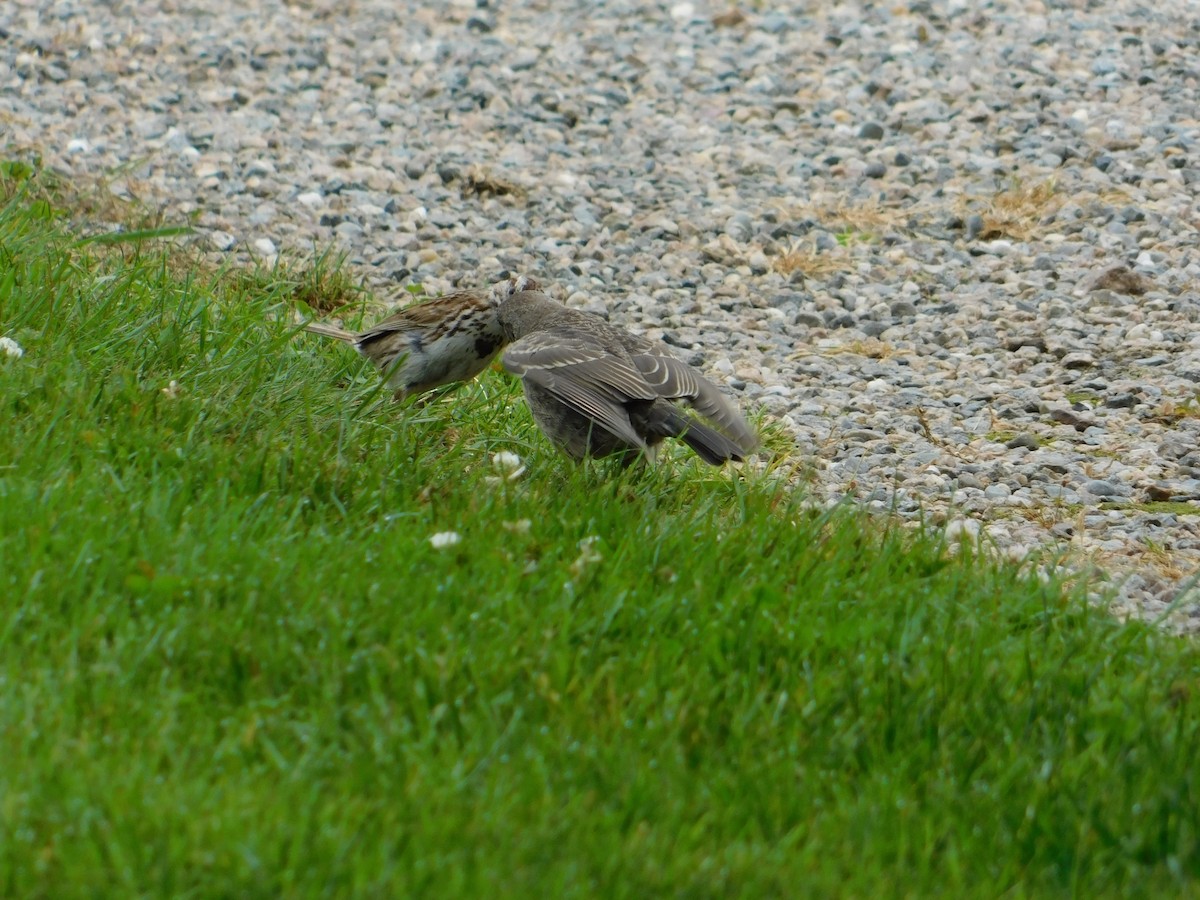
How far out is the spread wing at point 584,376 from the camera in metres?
5.57

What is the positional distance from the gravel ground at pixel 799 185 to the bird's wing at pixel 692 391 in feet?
1.40

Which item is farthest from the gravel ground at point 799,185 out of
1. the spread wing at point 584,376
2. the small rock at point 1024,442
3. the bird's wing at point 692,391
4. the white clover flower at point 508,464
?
the white clover flower at point 508,464

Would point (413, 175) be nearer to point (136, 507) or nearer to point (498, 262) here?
point (498, 262)

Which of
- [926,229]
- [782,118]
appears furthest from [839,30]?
[926,229]

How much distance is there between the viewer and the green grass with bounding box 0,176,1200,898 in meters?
3.14

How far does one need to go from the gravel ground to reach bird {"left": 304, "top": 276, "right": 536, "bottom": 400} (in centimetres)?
123

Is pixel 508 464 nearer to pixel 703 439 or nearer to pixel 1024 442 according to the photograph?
pixel 703 439

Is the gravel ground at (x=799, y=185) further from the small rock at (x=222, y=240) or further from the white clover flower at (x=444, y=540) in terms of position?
the white clover flower at (x=444, y=540)

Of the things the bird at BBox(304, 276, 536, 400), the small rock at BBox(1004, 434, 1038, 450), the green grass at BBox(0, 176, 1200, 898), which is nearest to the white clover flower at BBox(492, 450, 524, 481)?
the green grass at BBox(0, 176, 1200, 898)

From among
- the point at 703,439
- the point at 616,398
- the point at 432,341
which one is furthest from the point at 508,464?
the point at 432,341

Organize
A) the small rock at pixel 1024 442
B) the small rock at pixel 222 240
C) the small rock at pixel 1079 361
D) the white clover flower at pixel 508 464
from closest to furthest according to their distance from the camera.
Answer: the white clover flower at pixel 508 464 → the small rock at pixel 1024 442 → the small rock at pixel 1079 361 → the small rock at pixel 222 240

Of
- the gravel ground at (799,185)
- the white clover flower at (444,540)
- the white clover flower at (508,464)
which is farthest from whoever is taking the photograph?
the gravel ground at (799,185)

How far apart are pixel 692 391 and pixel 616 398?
335mm

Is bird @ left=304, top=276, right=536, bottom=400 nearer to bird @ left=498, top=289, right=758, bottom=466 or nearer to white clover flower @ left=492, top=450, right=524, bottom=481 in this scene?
bird @ left=498, top=289, right=758, bottom=466
